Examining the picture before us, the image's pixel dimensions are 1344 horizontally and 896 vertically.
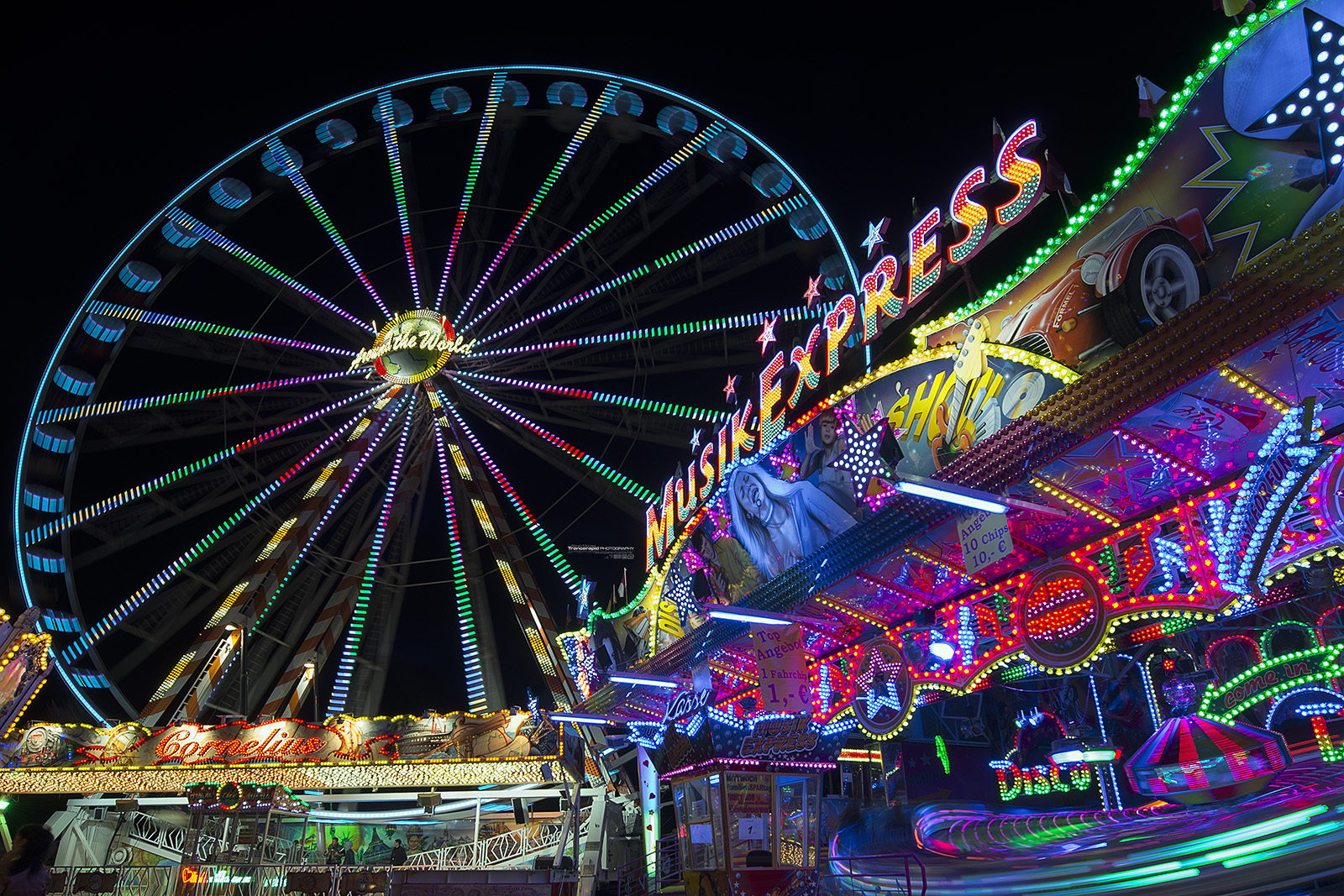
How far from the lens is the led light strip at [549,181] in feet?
58.1

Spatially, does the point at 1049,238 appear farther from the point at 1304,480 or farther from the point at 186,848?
the point at 186,848

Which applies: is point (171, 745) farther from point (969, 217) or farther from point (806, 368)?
point (969, 217)

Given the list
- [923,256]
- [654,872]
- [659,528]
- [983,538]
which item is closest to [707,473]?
[659,528]

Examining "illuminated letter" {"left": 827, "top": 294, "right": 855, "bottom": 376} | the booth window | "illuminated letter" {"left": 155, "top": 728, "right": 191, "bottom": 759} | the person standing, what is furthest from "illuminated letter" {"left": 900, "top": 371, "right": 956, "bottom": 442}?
"illuminated letter" {"left": 155, "top": 728, "right": 191, "bottom": 759}

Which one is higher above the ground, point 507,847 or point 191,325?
point 191,325

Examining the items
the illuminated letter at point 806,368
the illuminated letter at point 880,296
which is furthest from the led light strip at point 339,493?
the illuminated letter at point 880,296

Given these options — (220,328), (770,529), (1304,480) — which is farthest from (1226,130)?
(220,328)

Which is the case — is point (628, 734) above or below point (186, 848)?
above

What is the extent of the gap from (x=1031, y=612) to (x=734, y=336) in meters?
10.8

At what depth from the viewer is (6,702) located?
51.4 feet

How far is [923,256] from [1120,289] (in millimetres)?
2673

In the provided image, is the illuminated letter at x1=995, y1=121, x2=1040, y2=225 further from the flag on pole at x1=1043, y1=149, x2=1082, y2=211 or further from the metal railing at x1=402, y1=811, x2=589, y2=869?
the metal railing at x1=402, y1=811, x2=589, y2=869

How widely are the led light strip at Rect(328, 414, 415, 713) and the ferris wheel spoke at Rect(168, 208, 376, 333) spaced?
8.05 feet

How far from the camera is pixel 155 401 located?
1786cm
